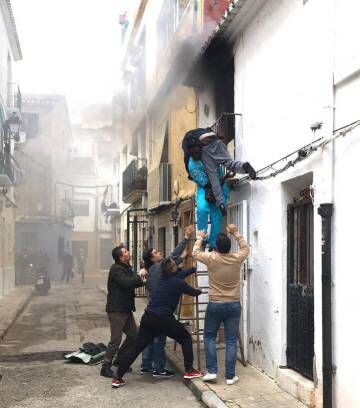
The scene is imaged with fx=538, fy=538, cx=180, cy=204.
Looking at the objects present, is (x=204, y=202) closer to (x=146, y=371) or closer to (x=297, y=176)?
(x=297, y=176)

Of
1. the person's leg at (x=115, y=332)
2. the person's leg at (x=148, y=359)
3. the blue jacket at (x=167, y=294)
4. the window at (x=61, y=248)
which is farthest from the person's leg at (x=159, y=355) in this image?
the window at (x=61, y=248)

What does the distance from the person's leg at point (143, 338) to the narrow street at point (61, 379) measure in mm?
309

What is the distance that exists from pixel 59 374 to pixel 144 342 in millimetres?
1570

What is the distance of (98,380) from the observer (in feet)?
22.5

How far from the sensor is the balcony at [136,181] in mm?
17000

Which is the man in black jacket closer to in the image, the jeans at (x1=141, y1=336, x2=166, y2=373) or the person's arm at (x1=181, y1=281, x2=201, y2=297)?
the jeans at (x1=141, y1=336, x2=166, y2=373)

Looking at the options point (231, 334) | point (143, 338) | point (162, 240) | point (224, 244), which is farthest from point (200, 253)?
point (162, 240)

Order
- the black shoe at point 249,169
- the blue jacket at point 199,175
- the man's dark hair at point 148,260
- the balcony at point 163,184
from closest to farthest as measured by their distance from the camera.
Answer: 1. the black shoe at point 249,169
2. the blue jacket at point 199,175
3. the man's dark hair at point 148,260
4. the balcony at point 163,184

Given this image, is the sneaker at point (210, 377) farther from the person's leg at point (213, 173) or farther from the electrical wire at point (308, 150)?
the electrical wire at point (308, 150)

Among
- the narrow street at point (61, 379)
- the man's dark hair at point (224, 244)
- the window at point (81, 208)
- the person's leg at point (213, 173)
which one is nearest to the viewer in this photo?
the narrow street at point (61, 379)

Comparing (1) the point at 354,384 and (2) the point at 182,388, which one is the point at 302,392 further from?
(2) the point at 182,388

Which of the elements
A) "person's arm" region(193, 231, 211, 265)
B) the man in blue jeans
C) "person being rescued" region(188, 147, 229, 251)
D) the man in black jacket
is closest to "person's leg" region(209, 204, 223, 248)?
"person being rescued" region(188, 147, 229, 251)

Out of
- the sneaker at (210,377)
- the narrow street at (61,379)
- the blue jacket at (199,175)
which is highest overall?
the blue jacket at (199,175)

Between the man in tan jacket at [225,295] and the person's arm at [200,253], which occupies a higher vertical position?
the person's arm at [200,253]
